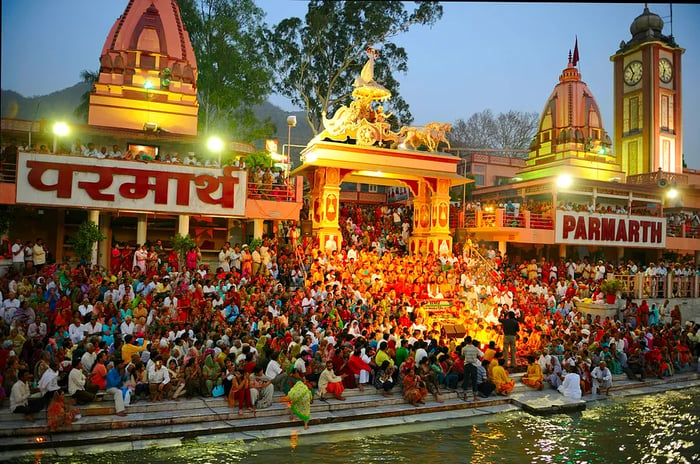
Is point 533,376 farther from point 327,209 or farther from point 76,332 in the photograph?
point 327,209

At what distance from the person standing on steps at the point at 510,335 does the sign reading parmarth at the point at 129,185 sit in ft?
32.2

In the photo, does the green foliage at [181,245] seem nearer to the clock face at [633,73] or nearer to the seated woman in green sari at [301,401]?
the seated woman in green sari at [301,401]

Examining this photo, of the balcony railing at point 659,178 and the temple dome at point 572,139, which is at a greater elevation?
the temple dome at point 572,139

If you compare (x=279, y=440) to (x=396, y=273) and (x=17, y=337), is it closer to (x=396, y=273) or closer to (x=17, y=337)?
(x=17, y=337)

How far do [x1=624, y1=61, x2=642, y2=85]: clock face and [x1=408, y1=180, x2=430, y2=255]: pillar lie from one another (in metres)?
23.2

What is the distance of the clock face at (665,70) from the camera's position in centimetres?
3831

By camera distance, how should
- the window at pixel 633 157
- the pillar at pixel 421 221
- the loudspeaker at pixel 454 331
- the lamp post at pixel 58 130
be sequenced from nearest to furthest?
the loudspeaker at pixel 454 331 → the lamp post at pixel 58 130 → the pillar at pixel 421 221 → the window at pixel 633 157

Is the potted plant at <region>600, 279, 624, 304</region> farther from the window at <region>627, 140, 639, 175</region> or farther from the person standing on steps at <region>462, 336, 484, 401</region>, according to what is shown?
the window at <region>627, 140, 639, 175</region>

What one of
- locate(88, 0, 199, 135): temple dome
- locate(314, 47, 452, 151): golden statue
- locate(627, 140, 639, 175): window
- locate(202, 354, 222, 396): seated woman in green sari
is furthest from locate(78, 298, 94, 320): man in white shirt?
locate(627, 140, 639, 175): window

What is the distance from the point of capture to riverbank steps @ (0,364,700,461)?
29.8 feet

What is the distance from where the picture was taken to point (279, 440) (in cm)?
987

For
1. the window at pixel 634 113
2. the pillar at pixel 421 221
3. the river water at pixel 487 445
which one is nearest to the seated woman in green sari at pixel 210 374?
the river water at pixel 487 445

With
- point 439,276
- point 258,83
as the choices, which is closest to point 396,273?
point 439,276

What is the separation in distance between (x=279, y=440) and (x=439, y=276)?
1085 centimetres
